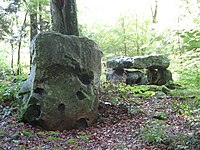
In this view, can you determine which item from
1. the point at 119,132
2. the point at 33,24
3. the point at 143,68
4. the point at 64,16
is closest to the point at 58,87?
the point at 119,132

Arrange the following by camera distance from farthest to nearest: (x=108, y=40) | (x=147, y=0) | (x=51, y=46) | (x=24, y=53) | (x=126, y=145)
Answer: (x=147, y=0) → (x=24, y=53) → (x=108, y=40) → (x=51, y=46) → (x=126, y=145)

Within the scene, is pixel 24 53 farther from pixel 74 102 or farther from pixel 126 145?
pixel 126 145

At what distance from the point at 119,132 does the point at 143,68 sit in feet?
22.4

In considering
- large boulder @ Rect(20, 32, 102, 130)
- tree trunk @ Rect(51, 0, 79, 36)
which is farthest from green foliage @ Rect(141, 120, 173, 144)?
tree trunk @ Rect(51, 0, 79, 36)

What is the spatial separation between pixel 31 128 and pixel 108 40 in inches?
455

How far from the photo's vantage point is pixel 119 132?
469 cm

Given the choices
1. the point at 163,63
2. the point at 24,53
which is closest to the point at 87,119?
the point at 163,63

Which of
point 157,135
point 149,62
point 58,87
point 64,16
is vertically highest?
point 64,16

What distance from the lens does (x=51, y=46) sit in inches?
203

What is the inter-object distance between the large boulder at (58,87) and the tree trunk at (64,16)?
1.07 metres

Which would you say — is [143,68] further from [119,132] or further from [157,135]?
[157,135]

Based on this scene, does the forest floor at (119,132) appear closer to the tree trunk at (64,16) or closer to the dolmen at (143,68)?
the tree trunk at (64,16)

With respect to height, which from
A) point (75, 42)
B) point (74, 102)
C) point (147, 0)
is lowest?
point (74, 102)

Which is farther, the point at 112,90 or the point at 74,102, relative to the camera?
the point at 112,90
